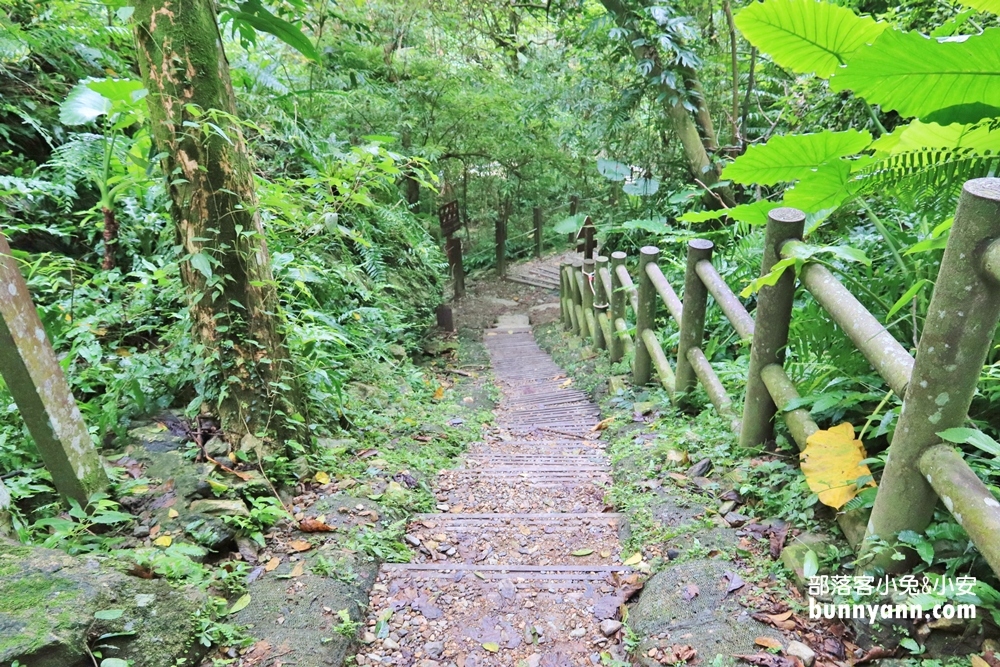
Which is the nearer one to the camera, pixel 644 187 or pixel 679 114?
pixel 679 114

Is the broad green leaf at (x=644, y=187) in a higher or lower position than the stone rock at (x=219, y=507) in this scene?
higher

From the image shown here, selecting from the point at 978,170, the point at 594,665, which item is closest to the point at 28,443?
the point at 594,665

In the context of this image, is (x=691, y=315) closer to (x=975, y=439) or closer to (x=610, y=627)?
(x=610, y=627)

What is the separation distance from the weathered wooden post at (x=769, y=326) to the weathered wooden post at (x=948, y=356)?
0.86m

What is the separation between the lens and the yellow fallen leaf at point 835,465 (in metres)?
1.77

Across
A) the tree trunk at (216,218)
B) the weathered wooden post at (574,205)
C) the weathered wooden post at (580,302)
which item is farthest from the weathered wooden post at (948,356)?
the weathered wooden post at (574,205)

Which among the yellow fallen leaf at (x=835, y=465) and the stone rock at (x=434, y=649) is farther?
the stone rock at (x=434, y=649)

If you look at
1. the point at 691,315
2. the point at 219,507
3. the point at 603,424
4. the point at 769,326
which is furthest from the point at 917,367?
the point at 603,424

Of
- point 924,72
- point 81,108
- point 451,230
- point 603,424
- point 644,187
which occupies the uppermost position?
point 81,108

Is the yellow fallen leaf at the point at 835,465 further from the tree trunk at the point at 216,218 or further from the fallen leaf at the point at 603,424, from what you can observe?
the tree trunk at the point at 216,218

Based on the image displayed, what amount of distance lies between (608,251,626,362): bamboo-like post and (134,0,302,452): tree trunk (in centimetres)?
342

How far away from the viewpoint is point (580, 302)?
7.83 metres

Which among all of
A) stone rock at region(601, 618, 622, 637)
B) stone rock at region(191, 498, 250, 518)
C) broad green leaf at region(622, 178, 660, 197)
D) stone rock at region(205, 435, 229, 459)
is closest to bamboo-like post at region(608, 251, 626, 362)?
broad green leaf at region(622, 178, 660, 197)

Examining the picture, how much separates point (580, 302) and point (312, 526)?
5948 millimetres
